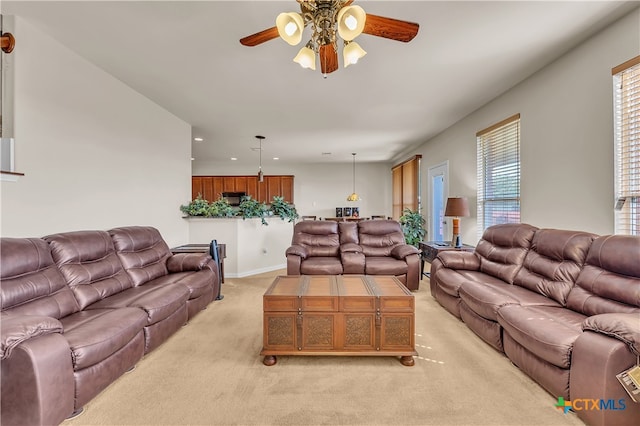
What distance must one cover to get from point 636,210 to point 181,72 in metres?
4.32

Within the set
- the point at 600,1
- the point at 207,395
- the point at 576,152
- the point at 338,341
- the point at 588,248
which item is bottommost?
the point at 207,395

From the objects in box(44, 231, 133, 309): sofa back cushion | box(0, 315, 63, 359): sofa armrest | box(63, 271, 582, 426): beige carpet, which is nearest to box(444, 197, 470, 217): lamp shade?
box(63, 271, 582, 426): beige carpet

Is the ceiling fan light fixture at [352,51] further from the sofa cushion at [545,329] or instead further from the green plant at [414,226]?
the green plant at [414,226]

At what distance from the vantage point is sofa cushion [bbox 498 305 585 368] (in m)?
1.62

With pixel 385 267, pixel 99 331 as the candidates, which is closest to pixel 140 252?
pixel 99 331

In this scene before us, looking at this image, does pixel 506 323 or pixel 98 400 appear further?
pixel 506 323

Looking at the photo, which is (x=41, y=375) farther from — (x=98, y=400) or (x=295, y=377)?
(x=295, y=377)

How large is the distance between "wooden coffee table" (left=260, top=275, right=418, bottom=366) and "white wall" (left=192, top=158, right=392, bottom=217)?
23.1 ft

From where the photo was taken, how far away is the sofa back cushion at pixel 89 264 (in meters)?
2.24

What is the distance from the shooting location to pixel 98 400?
5.70 feet

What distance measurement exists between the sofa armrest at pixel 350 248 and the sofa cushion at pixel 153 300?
7.48 feet

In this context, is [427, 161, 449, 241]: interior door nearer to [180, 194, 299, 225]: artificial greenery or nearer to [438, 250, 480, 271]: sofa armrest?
[438, 250, 480, 271]: sofa armrest

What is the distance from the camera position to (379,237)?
4551mm

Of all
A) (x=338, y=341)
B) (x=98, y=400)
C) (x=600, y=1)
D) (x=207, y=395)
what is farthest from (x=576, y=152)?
(x=98, y=400)
